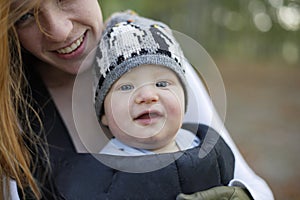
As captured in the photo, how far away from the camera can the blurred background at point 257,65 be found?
4.55 m

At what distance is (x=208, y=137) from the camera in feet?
5.17

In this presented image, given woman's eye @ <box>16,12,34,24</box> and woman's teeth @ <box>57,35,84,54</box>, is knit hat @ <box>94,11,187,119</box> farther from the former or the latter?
woman's eye @ <box>16,12,34,24</box>

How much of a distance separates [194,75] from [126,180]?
59 cm

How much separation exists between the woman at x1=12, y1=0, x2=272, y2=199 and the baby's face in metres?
0.12

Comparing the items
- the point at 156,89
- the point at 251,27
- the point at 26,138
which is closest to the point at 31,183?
the point at 26,138

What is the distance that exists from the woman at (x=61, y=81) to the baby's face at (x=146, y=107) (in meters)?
0.12

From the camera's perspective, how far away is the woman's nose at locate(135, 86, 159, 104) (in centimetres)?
141

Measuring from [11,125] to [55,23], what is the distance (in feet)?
1.04

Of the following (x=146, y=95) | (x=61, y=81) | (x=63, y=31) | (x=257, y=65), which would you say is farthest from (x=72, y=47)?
(x=257, y=65)

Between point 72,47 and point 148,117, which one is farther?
point 72,47

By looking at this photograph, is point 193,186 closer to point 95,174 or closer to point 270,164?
point 95,174

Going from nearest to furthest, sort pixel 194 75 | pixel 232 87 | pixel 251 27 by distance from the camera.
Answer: pixel 194 75 → pixel 232 87 → pixel 251 27

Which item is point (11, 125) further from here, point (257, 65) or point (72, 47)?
point (257, 65)

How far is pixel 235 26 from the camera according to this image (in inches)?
326
